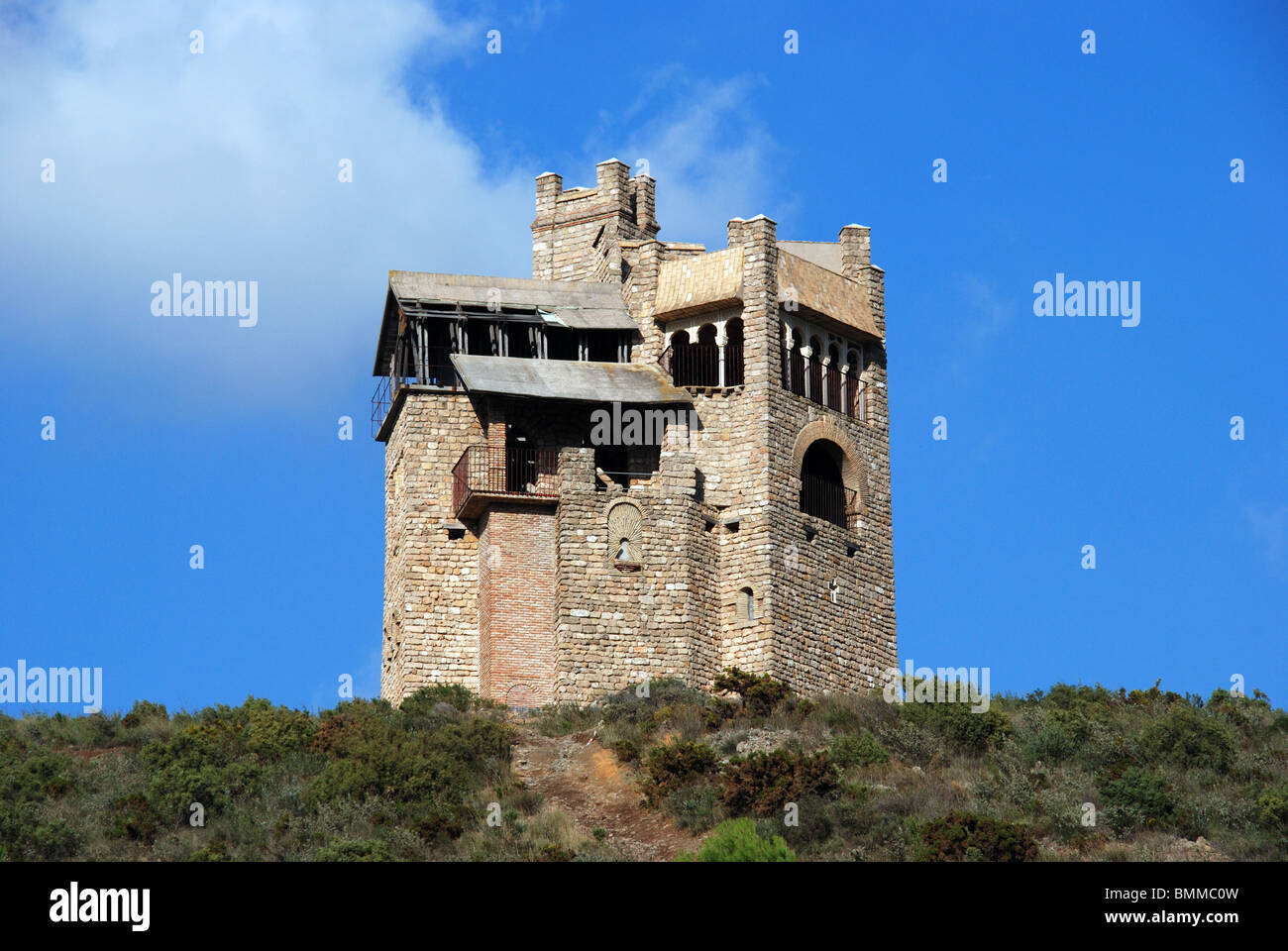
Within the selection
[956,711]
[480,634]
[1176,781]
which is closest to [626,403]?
[480,634]

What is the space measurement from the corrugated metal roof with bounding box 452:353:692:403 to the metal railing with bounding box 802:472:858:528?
413 cm

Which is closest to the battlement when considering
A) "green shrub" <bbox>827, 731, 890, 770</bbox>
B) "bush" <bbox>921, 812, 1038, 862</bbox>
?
"green shrub" <bbox>827, 731, 890, 770</bbox>

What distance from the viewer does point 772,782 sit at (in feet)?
128

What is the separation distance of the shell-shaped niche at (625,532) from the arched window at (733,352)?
16.1ft

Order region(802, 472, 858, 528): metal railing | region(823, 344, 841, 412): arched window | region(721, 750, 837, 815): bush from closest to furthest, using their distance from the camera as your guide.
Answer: region(721, 750, 837, 815): bush < region(802, 472, 858, 528): metal railing < region(823, 344, 841, 412): arched window

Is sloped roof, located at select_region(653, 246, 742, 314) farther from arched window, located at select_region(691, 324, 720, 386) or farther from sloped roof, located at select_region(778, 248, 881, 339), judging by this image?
sloped roof, located at select_region(778, 248, 881, 339)

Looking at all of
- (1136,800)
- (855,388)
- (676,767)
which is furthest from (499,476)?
(1136,800)

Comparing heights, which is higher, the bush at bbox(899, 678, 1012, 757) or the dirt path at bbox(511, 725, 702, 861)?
the bush at bbox(899, 678, 1012, 757)

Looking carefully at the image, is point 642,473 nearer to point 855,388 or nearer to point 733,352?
point 733,352

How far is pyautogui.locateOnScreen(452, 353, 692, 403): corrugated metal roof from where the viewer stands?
4916cm

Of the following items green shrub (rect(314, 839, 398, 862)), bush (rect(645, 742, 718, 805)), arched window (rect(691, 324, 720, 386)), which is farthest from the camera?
arched window (rect(691, 324, 720, 386))

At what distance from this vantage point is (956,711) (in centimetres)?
4406

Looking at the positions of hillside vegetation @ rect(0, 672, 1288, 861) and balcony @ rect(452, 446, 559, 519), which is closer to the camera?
hillside vegetation @ rect(0, 672, 1288, 861)
